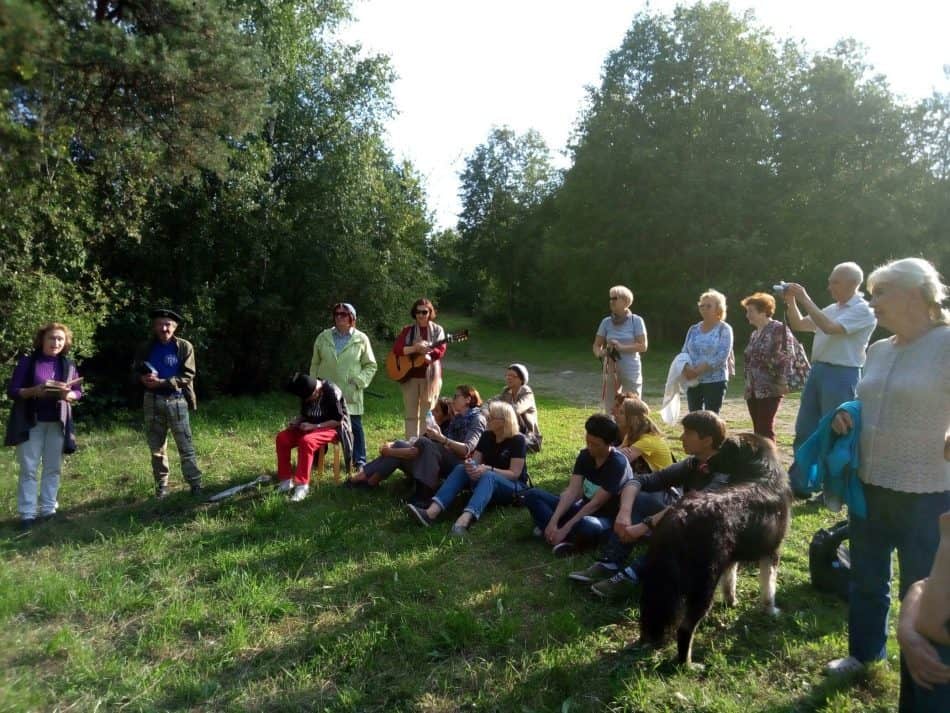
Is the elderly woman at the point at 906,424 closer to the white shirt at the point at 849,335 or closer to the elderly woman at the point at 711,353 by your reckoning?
the white shirt at the point at 849,335

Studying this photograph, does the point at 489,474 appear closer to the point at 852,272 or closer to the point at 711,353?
the point at 711,353

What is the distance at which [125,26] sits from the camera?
23.9ft

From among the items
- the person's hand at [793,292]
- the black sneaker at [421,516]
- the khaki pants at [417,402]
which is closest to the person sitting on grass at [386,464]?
the black sneaker at [421,516]

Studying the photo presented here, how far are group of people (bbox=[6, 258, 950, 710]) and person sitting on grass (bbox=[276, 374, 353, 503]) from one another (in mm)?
16

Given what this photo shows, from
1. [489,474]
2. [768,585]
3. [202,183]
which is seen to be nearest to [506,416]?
[489,474]

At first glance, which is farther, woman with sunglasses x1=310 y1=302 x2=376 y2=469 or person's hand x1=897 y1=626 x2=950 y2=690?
woman with sunglasses x1=310 y1=302 x2=376 y2=469

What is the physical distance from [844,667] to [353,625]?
97.2 inches

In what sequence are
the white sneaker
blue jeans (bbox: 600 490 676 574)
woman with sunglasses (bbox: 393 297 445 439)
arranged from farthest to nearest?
1. woman with sunglasses (bbox: 393 297 445 439)
2. blue jeans (bbox: 600 490 676 574)
3. the white sneaker

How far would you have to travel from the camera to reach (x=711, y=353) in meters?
5.83

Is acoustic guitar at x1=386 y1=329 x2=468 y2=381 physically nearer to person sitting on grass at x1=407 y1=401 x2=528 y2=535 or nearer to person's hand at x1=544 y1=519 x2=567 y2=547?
person sitting on grass at x1=407 y1=401 x2=528 y2=535

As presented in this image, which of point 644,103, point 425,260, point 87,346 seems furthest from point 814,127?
point 87,346

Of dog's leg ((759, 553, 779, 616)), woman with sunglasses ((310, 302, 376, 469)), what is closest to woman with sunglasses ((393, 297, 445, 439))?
woman with sunglasses ((310, 302, 376, 469))

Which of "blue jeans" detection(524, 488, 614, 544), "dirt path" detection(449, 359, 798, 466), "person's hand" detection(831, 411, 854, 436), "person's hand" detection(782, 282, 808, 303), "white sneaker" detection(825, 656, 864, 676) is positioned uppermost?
"person's hand" detection(782, 282, 808, 303)

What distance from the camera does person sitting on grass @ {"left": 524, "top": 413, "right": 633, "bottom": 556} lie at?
4.24 metres
